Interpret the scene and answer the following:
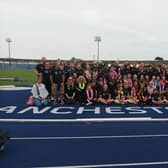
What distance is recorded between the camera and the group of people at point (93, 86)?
14.2m

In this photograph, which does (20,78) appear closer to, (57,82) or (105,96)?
(57,82)

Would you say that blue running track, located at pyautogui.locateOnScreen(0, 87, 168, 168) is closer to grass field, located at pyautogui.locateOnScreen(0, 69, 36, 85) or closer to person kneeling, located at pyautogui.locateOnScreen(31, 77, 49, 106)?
person kneeling, located at pyautogui.locateOnScreen(31, 77, 49, 106)

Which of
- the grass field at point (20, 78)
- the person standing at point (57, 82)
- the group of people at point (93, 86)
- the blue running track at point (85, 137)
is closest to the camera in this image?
the blue running track at point (85, 137)

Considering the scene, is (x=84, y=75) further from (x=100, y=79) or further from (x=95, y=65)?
(x=95, y=65)

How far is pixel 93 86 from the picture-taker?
14367 millimetres

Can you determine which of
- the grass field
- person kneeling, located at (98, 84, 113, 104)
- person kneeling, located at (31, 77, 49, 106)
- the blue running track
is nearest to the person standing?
person kneeling, located at (31, 77, 49, 106)

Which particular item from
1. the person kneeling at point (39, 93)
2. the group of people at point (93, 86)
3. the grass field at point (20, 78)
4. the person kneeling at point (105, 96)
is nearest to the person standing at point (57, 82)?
the group of people at point (93, 86)

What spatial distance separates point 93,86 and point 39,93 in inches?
85.6

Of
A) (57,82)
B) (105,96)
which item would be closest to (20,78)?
(57,82)

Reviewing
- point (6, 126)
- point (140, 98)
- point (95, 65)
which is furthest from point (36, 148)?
point (95, 65)

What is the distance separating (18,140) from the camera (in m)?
8.01

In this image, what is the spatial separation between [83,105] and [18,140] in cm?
611

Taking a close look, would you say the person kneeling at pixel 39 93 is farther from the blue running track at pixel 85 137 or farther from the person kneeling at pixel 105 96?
the person kneeling at pixel 105 96

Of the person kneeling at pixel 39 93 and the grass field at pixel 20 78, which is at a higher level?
the person kneeling at pixel 39 93
